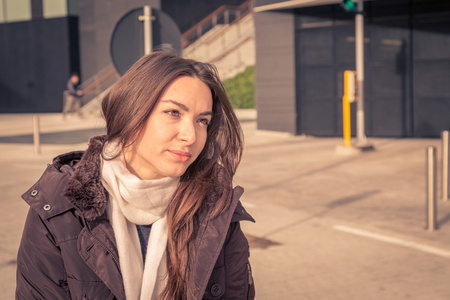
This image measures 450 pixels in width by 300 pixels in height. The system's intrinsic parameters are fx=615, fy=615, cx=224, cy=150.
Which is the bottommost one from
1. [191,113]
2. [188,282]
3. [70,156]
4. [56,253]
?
[188,282]

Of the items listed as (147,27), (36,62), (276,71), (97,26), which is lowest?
(276,71)

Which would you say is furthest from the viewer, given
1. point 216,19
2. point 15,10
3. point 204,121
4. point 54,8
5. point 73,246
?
point 15,10

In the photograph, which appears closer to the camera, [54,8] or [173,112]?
[173,112]

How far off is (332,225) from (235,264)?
4.29m

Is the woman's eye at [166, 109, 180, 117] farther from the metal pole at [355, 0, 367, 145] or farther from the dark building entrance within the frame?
the dark building entrance

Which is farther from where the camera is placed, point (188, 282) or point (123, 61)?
point (123, 61)

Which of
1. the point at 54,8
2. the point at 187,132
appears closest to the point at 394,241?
the point at 187,132

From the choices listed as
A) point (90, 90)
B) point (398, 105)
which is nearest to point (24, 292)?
point (398, 105)

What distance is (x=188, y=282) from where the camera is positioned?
2178 mm

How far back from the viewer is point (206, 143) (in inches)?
97.7

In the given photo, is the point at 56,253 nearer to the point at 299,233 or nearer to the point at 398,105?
the point at 299,233

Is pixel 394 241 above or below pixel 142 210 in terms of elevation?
below

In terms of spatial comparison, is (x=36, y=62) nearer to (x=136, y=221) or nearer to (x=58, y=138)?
(x=58, y=138)

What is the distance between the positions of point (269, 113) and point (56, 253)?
14739mm
